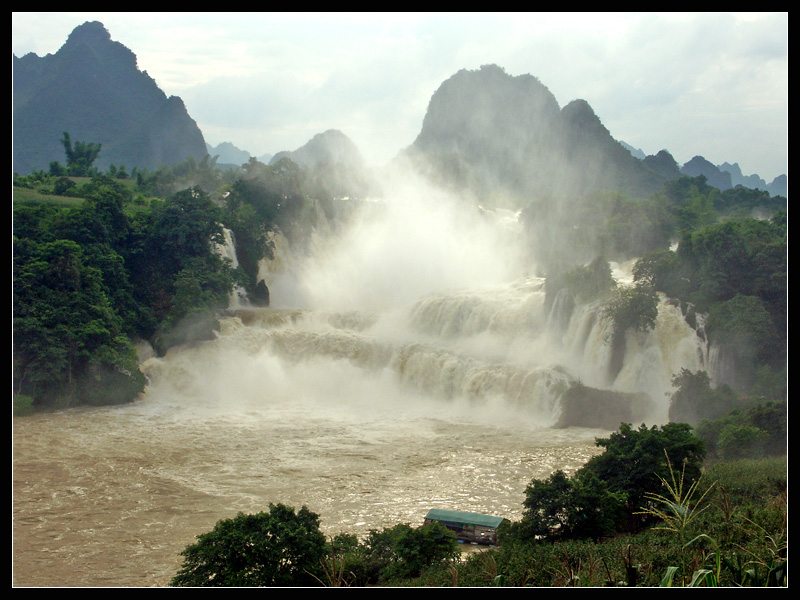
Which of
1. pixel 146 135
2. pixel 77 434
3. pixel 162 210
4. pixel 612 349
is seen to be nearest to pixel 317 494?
pixel 77 434

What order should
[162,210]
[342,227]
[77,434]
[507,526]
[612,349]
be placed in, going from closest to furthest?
[507,526]
[77,434]
[612,349]
[162,210]
[342,227]

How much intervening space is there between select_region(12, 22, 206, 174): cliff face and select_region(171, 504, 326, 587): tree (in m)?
39.8

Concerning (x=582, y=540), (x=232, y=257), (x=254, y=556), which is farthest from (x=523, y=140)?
(x=254, y=556)

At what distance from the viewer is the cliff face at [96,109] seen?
150ft

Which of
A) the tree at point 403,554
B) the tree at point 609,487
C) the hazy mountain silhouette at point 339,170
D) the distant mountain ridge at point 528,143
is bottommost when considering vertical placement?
the tree at point 403,554

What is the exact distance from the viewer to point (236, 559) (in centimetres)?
739

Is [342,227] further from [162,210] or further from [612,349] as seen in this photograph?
[612,349]

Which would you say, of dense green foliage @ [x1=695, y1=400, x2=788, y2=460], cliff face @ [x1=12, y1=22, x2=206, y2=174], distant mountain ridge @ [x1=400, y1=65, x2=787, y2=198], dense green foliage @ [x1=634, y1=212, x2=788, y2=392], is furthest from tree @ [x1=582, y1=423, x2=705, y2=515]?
cliff face @ [x1=12, y1=22, x2=206, y2=174]

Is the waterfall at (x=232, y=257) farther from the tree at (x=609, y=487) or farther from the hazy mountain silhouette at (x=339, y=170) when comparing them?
the tree at (x=609, y=487)

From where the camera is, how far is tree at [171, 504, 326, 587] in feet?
23.8

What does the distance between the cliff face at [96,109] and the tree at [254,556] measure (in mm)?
39775

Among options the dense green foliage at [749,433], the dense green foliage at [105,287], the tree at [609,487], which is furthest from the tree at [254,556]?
the dense green foliage at [105,287]

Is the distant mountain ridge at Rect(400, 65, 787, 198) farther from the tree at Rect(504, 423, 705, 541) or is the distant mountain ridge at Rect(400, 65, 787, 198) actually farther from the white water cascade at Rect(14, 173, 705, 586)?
the tree at Rect(504, 423, 705, 541)

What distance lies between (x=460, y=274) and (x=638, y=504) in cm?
1668
